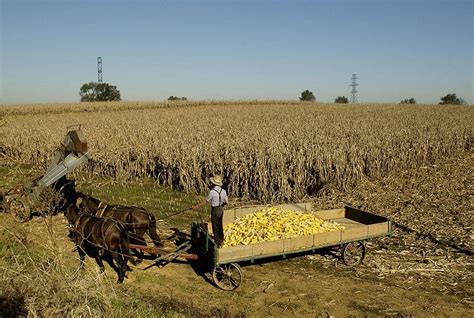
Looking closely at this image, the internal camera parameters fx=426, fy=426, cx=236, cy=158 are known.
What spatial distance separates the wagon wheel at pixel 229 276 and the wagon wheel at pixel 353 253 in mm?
2706

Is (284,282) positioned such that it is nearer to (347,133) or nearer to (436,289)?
(436,289)

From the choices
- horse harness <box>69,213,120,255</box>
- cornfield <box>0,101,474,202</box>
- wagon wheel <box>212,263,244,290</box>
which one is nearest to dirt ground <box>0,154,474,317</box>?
wagon wheel <box>212,263,244,290</box>

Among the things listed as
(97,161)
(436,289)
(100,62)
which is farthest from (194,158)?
(100,62)

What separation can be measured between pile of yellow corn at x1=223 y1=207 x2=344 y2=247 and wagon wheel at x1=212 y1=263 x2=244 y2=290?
558 millimetres

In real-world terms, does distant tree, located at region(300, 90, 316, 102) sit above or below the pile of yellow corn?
above

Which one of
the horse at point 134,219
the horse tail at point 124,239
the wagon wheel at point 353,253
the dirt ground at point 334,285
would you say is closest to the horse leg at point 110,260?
the dirt ground at point 334,285

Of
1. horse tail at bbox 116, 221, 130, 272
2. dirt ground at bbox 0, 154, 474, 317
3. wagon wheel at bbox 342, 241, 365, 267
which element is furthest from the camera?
wagon wheel at bbox 342, 241, 365, 267

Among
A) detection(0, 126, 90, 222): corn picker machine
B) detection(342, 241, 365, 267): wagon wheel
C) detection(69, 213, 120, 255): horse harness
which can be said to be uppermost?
detection(0, 126, 90, 222): corn picker machine

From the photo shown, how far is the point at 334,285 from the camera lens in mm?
9258

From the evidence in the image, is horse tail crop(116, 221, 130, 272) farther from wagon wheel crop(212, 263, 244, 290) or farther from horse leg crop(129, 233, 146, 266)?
wagon wheel crop(212, 263, 244, 290)

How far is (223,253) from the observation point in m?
8.38

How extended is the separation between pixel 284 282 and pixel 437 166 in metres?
13.0

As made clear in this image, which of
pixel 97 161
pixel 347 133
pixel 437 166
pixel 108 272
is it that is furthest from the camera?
pixel 347 133

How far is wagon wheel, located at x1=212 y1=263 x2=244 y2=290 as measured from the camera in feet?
29.0
